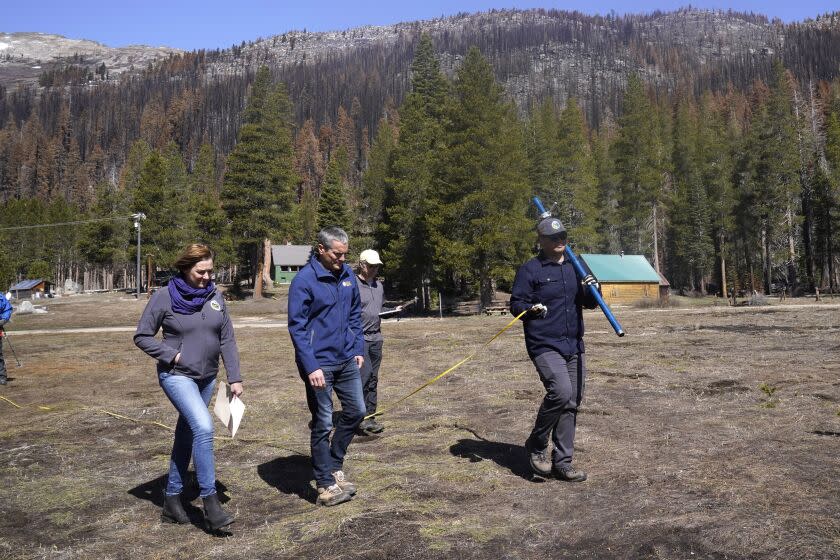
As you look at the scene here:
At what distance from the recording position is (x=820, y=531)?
13.4ft

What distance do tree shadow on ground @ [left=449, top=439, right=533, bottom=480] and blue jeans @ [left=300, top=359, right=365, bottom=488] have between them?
1582 mm

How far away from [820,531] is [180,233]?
59.7 metres

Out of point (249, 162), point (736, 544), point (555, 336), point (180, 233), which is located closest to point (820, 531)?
point (736, 544)

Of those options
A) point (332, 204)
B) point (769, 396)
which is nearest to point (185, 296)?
point (769, 396)

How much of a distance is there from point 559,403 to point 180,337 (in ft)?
10.2

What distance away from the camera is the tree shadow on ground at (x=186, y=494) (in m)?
5.21

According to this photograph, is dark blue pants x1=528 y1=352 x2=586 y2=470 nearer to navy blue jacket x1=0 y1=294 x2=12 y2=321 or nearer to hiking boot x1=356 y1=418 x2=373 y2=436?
hiking boot x1=356 y1=418 x2=373 y2=436

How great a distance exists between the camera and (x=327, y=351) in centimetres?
525

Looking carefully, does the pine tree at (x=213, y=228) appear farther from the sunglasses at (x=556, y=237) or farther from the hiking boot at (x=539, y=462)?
the hiking boot at (x=539, y=462)

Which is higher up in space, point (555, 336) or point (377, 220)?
point (377, 220)

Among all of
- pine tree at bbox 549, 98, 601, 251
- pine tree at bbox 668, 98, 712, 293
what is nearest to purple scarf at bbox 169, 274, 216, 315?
pine tree at bbox 549, 98, 601, 251

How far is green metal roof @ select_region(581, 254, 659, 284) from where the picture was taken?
45.0m

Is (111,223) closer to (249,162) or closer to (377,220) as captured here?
(249,162)

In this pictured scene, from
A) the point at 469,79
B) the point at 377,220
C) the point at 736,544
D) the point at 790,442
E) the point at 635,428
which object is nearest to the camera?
the point at 736,544
